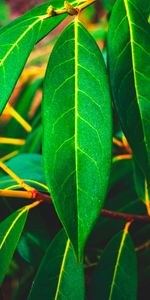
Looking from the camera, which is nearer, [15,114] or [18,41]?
[18,41]

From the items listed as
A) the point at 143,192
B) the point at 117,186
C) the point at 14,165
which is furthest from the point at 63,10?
the point at 117,186

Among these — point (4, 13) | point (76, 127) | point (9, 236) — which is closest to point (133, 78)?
point (76, 127)

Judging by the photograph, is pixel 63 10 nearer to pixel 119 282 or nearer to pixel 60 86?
pixel 60 86

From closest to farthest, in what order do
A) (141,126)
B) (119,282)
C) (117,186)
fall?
1. (141,126)
2. (119,282)
3. (117,186)

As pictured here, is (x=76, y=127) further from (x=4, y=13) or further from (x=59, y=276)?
(x=4, y=13)

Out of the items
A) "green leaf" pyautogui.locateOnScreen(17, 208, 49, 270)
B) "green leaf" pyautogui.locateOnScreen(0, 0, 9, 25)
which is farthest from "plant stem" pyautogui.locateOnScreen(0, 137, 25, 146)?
"green leaf" pyautogui.locateOnScreen(0, 0, 9, 25)

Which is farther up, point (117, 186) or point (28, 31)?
point (28, 31)
